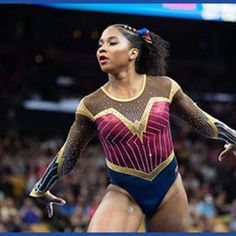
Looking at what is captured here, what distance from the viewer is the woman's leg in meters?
4.58

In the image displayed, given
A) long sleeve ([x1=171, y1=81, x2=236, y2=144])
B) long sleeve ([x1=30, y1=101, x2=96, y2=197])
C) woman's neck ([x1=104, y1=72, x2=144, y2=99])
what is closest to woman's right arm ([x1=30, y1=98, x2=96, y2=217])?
long sleeve ([x1=30, y1=101, x2=96, y2=197])

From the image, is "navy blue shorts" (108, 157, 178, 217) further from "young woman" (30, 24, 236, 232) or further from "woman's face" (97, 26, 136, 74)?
"woman's face" (97, 26, 136, 74)

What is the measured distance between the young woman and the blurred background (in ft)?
15.9

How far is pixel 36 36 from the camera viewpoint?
15859 millimetres

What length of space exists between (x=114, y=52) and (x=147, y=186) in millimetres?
849

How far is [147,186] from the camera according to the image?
Result: 4.73 m

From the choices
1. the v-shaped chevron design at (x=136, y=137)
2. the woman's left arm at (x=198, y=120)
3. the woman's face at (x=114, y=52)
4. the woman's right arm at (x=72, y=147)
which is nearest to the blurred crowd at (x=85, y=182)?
the woman's right arm at (x=72, y=147)

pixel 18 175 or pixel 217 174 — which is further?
pixel 217 174

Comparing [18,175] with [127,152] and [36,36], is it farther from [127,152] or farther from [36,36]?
[127,152]

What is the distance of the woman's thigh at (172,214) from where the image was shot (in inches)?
190

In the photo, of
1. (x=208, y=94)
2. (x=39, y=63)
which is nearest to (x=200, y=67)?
(x=208, y=94)

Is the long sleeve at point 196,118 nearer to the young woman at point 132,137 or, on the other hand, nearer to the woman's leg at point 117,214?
the young woman at point 132,137

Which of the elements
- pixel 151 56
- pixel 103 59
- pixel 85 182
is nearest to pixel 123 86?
pixel 103 59

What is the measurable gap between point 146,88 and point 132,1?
147cm
